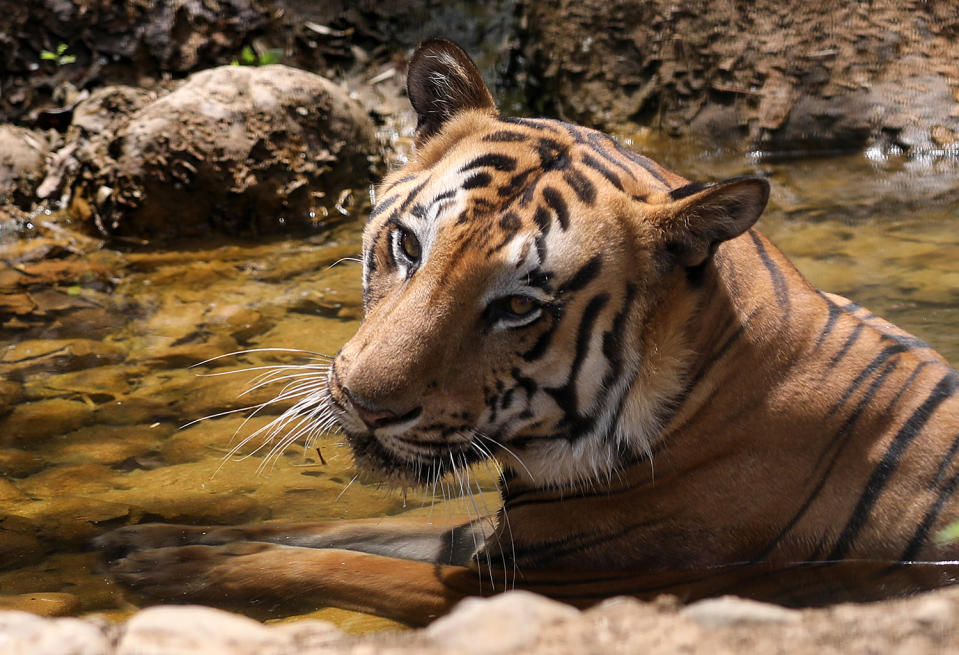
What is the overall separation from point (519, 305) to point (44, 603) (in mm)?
1286

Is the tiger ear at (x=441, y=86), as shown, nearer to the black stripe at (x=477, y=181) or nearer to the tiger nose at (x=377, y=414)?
the black stripe at (x=477, y=181)

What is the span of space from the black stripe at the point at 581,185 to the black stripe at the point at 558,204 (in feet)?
0.15

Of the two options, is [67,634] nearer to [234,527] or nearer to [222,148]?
[234,527]

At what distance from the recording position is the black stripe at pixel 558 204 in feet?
7.54

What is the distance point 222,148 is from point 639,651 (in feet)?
15.6

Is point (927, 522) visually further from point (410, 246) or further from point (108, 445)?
point (108, 445)

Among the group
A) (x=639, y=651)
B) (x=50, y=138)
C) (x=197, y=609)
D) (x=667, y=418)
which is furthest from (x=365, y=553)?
(x=50, y=138)

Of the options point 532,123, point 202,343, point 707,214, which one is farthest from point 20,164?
point 707,214

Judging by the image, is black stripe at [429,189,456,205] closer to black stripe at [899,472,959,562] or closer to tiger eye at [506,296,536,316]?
tiger eye at [506,296,536,316]

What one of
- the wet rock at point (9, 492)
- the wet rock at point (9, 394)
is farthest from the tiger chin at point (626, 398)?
the wet rock at point (9, 394)

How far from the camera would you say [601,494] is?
2434 millimetres

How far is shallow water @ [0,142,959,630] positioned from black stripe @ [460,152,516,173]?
0.90 m

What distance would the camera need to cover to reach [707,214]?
7.33 ft

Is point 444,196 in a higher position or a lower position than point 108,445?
higher
